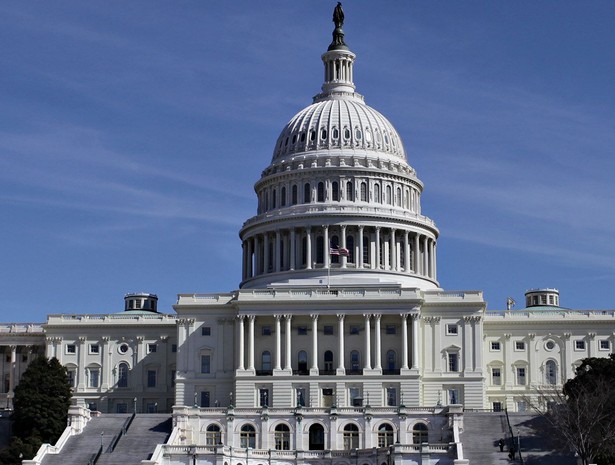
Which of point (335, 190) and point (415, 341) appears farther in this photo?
point (335, 190)

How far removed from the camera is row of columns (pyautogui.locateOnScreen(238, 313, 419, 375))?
568 ft

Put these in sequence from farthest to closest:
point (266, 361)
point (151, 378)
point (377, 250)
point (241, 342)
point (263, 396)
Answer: point (377, 250), point (151, 378), point (266, 361), point (241, 342), point (263, 396)

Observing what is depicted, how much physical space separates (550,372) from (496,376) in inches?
245

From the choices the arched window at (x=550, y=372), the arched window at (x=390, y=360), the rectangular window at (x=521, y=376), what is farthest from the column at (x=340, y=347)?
the arched window at (x=550, y=372)

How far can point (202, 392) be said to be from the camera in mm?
176500

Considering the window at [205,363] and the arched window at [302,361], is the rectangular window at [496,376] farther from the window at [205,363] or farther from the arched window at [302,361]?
the window at [205,363]

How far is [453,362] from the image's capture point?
17625cm

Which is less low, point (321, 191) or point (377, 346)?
point (321, 191)

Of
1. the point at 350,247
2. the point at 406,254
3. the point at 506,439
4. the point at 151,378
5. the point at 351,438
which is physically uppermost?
the point at 350,247

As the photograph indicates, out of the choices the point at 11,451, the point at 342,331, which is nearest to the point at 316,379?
the point at 342,331

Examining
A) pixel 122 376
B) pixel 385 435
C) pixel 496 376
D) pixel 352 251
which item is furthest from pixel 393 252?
pixel 385 435

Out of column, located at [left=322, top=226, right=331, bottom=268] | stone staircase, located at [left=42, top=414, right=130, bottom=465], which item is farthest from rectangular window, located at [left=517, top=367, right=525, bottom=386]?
A: stone staircase, located at [left=42, top=414, right=130, bottom=465]

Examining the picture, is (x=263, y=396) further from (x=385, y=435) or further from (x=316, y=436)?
(x=385, y=435)

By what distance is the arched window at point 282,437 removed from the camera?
154875mm
